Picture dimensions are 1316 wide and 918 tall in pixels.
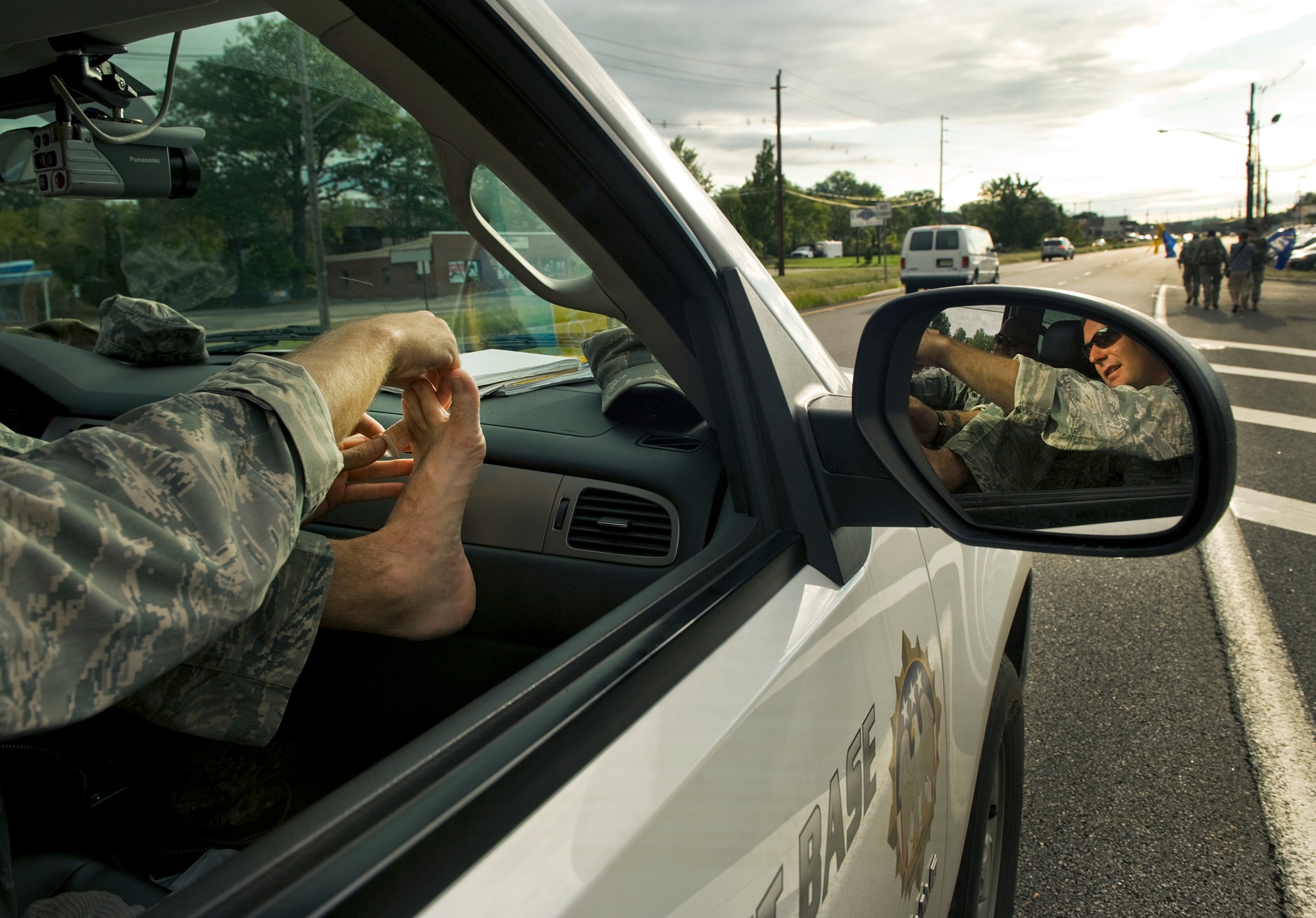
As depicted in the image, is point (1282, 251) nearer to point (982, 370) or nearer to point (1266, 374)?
point (1266, 374)

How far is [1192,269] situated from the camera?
77.4ft

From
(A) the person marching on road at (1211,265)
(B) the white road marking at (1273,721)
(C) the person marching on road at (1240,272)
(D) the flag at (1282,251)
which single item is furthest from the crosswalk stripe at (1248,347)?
(D) the flag at (1282,251)

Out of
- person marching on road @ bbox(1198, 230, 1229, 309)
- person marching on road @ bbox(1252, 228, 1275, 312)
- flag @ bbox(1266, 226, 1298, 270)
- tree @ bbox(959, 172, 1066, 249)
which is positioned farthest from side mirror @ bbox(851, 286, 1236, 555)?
tree @ bbox(959, 172, 1066, 249)

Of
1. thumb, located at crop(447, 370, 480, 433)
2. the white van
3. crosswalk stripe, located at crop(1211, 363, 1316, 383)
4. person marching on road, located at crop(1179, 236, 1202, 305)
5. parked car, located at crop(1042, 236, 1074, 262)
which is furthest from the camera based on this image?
parked car, located at crop(1042, 236, 1074, 262)

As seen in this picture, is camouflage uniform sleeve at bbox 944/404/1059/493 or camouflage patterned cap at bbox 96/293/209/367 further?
camouflage patterned cap at bbox 96/293/209/367

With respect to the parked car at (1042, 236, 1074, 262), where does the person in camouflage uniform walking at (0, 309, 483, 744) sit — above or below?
below

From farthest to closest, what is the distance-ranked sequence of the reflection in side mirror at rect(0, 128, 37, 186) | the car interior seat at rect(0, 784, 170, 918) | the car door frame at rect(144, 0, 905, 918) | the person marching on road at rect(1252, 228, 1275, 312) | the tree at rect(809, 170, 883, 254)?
the tree at rect(809, 170, 883, 254) < the person marching on road at rect(1252, 228, 1275, 312) < the reflection in side mirror at rect(0, 128, 37, 186) < the car interior seat at rect(0, 784, 170, 918) < the car door frame at rect(144, 0, 905, 918)

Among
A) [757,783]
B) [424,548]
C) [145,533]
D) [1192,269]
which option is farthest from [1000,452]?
[1192,269]

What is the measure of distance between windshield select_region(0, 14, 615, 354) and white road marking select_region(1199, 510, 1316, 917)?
6.16 ft

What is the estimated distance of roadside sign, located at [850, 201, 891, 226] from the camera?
3197 centimetres

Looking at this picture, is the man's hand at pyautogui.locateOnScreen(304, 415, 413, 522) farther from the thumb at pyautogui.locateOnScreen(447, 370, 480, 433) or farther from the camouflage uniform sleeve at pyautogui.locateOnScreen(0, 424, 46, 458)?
the camouflage uniform sleeve at pyautogui.locateOnScreen(0, 424, 46, 458)

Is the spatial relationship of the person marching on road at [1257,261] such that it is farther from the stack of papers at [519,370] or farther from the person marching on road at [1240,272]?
the stack of papers at [519,370]

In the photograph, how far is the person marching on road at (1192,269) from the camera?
902 inches

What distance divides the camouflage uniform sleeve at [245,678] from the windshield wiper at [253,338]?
887 mm
